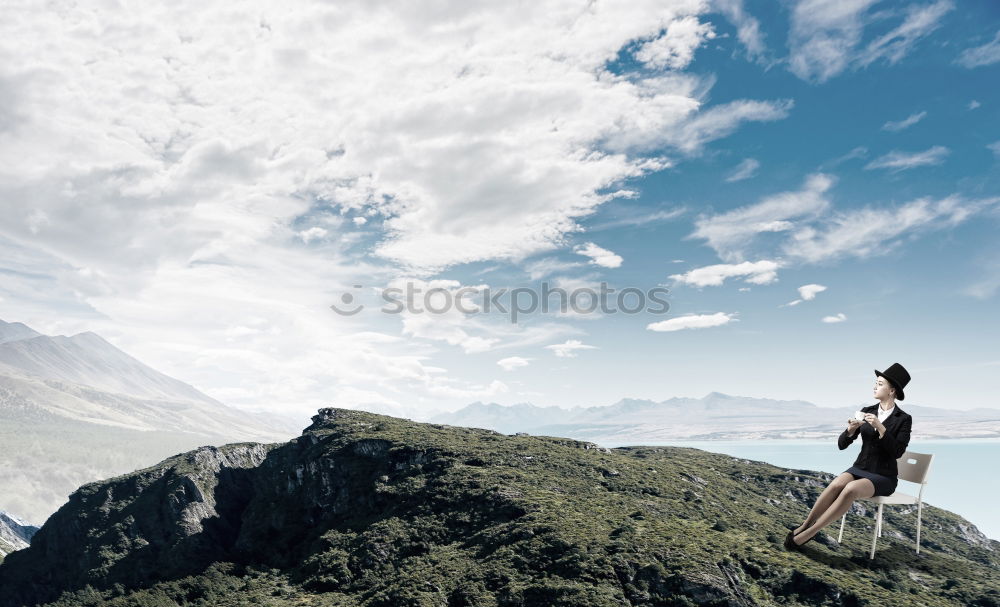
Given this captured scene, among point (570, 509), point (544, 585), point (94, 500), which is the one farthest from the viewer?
point (94, 500)

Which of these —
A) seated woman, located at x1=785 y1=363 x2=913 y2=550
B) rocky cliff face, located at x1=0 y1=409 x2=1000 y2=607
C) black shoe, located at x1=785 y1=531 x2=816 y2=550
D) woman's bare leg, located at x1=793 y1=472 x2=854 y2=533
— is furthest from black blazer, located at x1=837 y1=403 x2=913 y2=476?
rocky cliff face, located at x1=0 y1=409 x2=1000 y2=607

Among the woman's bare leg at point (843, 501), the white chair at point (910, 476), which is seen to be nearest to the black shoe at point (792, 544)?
the woman's bare leg at point (843, 501)

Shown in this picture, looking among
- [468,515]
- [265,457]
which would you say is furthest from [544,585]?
[265,457]

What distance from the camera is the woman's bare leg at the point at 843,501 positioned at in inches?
523

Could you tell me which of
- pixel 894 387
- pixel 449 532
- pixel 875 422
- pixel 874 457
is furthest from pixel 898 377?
pixel 449 532

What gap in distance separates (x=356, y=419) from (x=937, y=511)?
7684 inches

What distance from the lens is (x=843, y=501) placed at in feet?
44.3

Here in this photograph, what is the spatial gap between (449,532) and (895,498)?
11002 cm

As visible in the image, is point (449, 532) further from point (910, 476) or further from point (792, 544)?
point (910, 476)

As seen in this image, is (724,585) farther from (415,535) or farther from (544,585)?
(415,535)

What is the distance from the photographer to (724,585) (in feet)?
241

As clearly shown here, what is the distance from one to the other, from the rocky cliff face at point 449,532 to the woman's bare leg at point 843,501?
5509 cm

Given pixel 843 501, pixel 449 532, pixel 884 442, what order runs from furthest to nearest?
pixel 449 532, pixel 884 442, pixel 843 501

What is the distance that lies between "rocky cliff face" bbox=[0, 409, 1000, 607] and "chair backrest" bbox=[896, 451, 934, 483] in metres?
51.7
